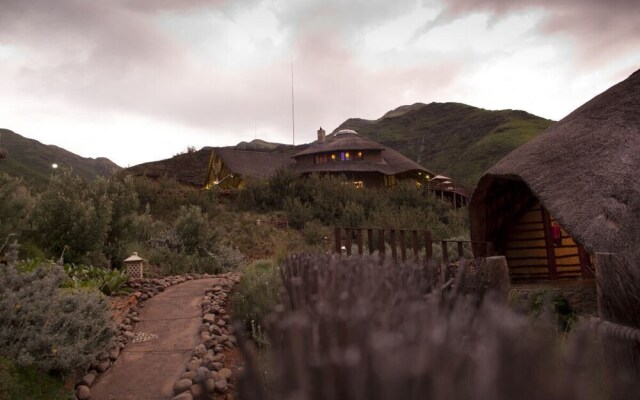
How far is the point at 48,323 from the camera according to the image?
13.5 ft

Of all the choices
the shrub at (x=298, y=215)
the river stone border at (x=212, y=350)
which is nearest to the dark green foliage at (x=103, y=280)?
the river stone border at (x=212, y=350)

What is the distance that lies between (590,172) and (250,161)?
1284 inches

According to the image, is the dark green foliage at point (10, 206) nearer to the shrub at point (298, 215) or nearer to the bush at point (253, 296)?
the bush at point (253, 296)

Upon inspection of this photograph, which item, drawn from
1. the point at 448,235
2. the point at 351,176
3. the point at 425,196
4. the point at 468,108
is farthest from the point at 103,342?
the point at 468,108

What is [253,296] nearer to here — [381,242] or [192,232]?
[381,242]

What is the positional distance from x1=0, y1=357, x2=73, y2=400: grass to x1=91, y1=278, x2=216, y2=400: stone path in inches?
18.4

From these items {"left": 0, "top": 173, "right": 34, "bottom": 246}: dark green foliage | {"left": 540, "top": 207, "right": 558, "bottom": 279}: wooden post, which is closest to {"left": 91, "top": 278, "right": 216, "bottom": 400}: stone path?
{"left": 0, "top": 173, "right": 34, "bottom": 246}: dark green foliage

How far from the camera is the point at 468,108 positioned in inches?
3017

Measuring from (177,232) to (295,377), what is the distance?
11626 mm

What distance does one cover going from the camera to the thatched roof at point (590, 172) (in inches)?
218

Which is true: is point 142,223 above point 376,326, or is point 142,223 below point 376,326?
above

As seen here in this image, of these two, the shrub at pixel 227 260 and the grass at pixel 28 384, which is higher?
the shrub at pixel 227 260

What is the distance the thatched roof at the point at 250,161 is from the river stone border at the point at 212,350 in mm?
26116

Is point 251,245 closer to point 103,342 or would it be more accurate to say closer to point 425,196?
point 103,342
